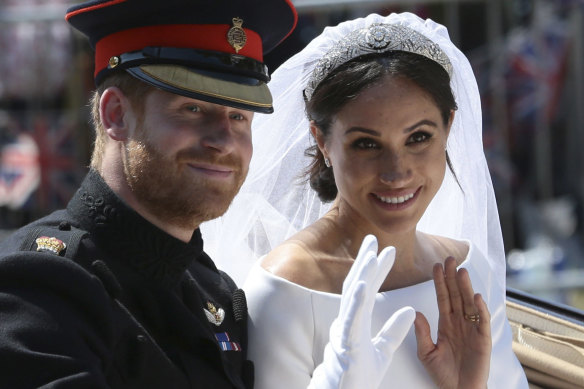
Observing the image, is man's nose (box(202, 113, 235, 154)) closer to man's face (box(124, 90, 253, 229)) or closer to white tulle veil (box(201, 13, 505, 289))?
man's face (box(124, 90, 253, 229))

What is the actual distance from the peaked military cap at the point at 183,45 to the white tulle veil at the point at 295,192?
1.68ft

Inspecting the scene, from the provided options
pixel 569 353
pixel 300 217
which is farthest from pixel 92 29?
pixel 569 353

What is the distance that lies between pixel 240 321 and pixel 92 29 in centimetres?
81

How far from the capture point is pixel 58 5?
5770 millimetres

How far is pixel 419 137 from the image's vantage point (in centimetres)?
253

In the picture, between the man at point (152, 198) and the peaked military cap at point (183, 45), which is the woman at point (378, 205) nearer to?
the man at point (152, 198)

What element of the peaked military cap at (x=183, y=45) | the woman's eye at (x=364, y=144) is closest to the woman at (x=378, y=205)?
the woman's eye at (x=364, y=144)

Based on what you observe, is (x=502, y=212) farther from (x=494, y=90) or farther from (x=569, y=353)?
(x=569, y=353)

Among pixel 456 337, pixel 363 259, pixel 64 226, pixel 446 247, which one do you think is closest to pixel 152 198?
pixel 64 226

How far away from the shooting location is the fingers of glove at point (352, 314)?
1962 mm

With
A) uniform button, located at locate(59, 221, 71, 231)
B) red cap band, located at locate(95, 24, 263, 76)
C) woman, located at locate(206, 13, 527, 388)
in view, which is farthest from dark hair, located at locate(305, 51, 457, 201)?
uniform button, located at locate(59, 221, 71, 231)

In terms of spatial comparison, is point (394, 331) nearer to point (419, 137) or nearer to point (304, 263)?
point (304, 263)

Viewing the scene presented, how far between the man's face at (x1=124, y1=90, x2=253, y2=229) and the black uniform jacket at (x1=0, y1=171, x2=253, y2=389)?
7 cm

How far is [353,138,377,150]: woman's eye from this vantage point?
2.50 meters
